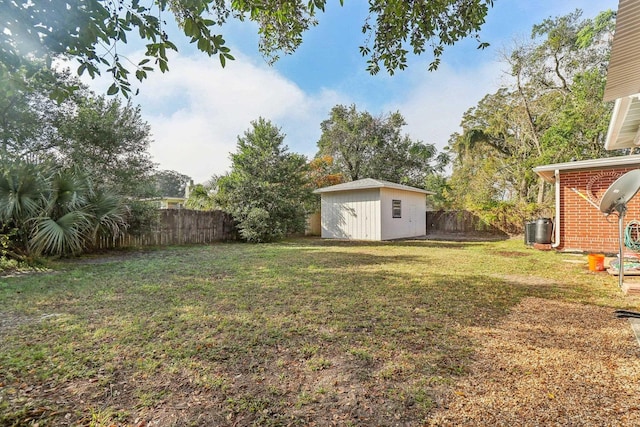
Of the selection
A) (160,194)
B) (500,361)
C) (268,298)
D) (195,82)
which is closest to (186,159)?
(160,194)

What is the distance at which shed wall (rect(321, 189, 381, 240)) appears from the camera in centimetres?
1276

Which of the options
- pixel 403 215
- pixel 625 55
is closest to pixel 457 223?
pixel 403 215

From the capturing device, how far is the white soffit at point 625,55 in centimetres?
200

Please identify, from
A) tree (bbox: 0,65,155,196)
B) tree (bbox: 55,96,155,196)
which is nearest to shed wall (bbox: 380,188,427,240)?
tree (bbox: 55,96,155,196)

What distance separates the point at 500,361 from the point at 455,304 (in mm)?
1467

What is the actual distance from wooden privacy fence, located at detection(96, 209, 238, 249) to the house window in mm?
6639

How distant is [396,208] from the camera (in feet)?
44.7

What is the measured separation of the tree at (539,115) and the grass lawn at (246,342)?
1205 cm

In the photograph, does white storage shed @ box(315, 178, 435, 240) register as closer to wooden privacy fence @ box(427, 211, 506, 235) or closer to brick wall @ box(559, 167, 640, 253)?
wooden privacy fence @ box(427, 211, 506, 235)

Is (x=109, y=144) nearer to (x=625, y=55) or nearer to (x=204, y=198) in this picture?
(x=204, y=198)

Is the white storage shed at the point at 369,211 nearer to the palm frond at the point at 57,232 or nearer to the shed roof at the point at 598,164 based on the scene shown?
the shed roof at the point at 598,164

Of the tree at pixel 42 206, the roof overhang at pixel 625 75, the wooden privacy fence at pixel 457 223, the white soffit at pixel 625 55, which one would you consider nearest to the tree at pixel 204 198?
the tree at pixel 42 206

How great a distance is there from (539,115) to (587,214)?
1108cm

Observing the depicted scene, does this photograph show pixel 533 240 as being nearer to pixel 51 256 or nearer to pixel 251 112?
pixel 251 112
